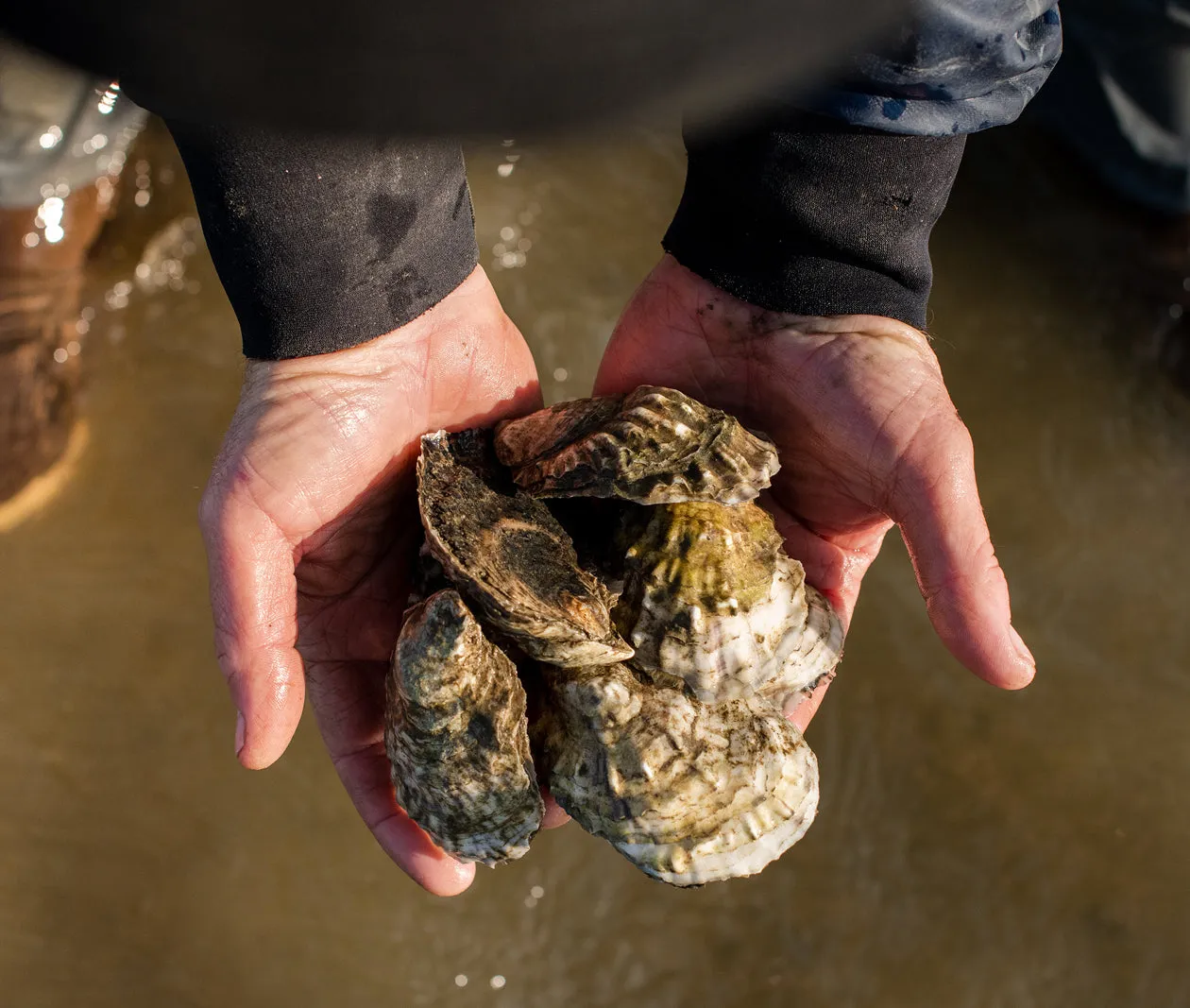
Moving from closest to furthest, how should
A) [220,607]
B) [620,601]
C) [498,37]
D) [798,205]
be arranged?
[498,37], [220,607], [620,601], [798,205]

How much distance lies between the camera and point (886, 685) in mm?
3840

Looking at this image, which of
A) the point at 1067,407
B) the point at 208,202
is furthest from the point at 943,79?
the point at 1067,407

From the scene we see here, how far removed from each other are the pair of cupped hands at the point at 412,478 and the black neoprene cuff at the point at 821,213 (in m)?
0.08

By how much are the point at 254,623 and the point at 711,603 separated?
1056mm

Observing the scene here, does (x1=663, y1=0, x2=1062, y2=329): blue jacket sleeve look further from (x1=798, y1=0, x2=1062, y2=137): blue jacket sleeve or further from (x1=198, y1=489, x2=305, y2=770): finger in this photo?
(x1=198, y1=489, x2=305, y2=770): finger

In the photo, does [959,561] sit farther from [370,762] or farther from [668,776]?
[370,762]

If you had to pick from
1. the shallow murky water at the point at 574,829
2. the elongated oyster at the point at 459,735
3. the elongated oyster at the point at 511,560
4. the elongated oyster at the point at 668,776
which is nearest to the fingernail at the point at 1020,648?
the elongated oyster at the point at 668,776

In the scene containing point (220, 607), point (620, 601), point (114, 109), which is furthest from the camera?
point (114, 109)

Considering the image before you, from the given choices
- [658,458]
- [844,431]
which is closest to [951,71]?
[844,431]

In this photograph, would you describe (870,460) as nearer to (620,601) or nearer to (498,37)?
(620,601)

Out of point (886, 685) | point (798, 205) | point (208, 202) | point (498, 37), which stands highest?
point (498, 37)

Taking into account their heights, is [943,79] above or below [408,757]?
above

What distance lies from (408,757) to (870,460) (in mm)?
1349

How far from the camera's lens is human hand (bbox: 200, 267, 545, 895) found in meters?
2.27
